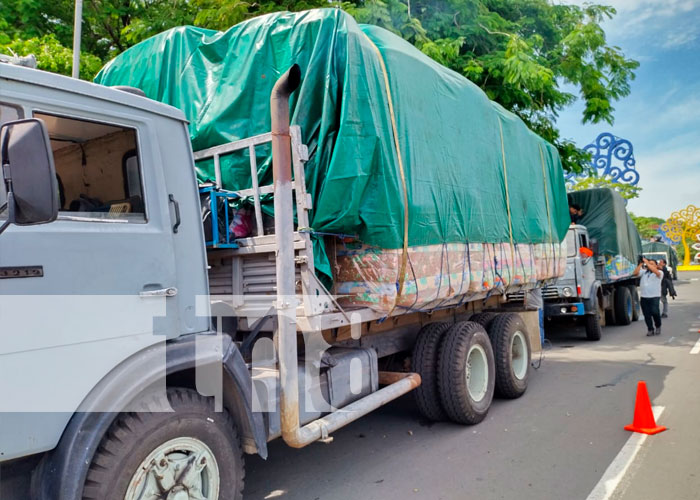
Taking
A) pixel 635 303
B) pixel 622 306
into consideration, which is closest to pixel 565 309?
pixel 622 306

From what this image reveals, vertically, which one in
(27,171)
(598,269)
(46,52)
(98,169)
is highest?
(46,52)

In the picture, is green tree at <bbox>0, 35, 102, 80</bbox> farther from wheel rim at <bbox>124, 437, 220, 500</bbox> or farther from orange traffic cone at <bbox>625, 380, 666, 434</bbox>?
orange traffic cone at <bbox>625, 380, 666, 434</bbox>

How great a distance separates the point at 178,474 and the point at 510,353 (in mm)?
4544

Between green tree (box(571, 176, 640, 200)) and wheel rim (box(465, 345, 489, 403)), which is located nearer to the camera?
wheel rim (box(465, 345, 489, 403))

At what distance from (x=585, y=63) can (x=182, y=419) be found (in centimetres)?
1267

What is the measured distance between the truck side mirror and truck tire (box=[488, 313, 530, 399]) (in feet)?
17.1

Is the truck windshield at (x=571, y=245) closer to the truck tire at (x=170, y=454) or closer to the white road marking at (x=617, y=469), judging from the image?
the white road marking at (x=617, y=469)

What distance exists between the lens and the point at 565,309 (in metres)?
11.2

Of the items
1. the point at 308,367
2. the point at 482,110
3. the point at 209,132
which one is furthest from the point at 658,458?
the point at 209,132

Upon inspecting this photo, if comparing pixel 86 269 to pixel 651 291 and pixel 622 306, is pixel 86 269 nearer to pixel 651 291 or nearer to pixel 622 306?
pixel 651 291

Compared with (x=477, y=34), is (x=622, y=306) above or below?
below

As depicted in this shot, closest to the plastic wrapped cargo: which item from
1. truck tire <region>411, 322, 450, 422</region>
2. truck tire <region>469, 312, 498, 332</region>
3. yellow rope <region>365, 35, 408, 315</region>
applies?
truck tire <region>469, 312, 498, 332</region>

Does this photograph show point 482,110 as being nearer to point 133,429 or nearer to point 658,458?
point 658,458

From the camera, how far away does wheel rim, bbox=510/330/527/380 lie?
21.8ft
